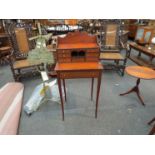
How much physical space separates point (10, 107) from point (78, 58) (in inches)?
49.9

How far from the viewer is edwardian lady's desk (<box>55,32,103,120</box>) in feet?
4.96

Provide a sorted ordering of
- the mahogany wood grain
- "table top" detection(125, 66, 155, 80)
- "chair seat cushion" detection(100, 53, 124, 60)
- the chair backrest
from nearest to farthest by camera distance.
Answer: the mahogany wood grain
"table top" detection(125, 66, 155, 80)
the chair backrest
"chair seat cushion" detection(100, 53, 124, 60)

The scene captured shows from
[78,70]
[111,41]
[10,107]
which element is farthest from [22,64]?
[111,41]

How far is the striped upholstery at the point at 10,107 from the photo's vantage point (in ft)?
5.49

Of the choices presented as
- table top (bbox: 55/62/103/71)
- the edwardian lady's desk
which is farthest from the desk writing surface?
table top (bbox: 55/62/103/71)

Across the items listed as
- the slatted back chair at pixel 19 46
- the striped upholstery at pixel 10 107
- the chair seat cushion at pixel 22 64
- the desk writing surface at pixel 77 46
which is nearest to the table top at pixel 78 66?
the desk writing surface at pixel 77 46

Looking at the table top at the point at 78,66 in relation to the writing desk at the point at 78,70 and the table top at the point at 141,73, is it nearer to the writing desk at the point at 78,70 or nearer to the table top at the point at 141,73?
the writing desk at the point at 78,70

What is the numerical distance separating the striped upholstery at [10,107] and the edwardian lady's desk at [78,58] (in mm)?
808

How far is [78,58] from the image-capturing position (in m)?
1.63

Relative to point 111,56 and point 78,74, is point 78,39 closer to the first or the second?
point 78,74

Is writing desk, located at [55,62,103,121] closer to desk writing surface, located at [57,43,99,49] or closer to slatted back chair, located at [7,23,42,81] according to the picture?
desk writing surface, located at [57,43,99,49]
